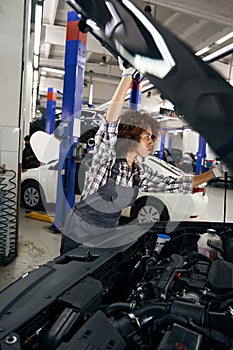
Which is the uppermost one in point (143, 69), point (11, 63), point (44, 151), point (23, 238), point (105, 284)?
point (11, 63)

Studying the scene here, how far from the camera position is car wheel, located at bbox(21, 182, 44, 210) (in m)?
5.80

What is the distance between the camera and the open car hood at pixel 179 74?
2.82 feet

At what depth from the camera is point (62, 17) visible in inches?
316

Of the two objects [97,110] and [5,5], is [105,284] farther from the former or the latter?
[97,110]

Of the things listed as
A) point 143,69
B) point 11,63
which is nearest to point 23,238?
point 11,63

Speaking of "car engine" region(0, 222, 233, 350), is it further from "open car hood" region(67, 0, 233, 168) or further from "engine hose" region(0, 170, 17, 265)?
"engine hose" region(0, 170, 17, 265)

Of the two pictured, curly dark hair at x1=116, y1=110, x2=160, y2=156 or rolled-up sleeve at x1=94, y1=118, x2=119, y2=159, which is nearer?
rolled-up sleeve at x1=94, y1=118, x2=119, y2=159

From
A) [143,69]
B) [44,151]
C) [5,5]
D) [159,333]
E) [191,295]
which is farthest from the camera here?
[44,151]

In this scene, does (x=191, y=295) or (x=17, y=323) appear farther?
(x=191, y=295)

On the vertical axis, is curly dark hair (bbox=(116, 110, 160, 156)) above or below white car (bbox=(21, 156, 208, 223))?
above

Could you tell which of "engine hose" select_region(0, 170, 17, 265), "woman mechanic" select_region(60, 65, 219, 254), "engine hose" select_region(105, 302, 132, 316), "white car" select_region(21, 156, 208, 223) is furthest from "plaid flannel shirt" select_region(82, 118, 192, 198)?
"white car" select_region(21, 156, 208, 223)

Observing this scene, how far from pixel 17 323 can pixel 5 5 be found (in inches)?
128

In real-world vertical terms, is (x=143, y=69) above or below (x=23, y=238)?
above

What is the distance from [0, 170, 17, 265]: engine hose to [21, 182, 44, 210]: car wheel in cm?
225
